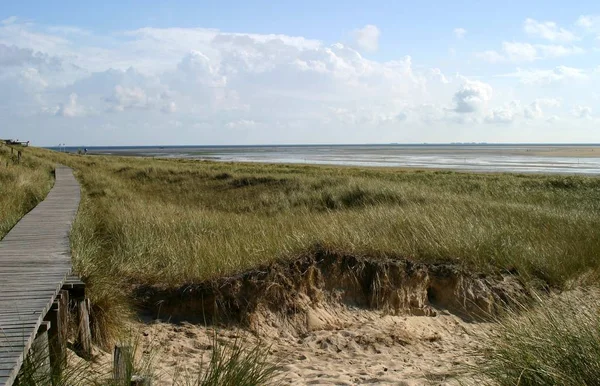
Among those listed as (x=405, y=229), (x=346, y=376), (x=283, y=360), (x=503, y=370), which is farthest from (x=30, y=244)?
(x=503, y=370)

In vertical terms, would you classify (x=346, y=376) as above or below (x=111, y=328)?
below

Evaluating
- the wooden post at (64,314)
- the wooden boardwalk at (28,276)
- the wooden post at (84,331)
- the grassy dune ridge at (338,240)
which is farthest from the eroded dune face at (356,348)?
the wooden boardwalk at (28,276)

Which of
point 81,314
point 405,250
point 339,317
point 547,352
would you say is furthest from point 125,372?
point 405,250

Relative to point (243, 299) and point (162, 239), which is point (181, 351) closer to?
point (243, 299)

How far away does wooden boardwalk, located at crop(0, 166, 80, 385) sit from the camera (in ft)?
13.9

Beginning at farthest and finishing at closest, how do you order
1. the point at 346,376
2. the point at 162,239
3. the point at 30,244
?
the point at 162,239
the point at 30,244
the point at 346,376

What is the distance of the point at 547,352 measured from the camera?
4.27 meters

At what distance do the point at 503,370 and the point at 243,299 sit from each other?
12.8 feet

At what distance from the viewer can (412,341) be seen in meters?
7.41

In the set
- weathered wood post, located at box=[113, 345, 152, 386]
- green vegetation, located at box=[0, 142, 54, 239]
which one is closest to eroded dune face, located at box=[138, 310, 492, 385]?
weathered wood post, located at box=[113, 345, 152, 386]

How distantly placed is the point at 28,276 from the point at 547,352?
206 inches

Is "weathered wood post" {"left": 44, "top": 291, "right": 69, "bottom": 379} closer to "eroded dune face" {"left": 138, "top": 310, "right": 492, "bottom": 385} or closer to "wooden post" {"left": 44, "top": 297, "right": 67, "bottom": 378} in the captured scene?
"wooden post" {"left": 44, "top": 297, "right": 67, "bottom": 378}

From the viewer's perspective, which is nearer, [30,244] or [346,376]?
[346,376]

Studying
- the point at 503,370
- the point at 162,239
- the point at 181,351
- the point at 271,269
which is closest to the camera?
the point at 503,370
